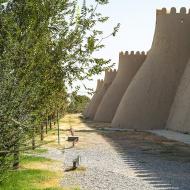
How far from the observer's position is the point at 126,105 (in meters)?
36.8

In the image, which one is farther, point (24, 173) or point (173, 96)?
point (173, 96)

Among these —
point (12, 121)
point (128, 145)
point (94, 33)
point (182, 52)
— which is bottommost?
point (128, 145)

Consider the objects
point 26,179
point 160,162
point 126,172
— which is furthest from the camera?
point 160,162

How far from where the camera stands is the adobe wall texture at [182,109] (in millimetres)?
30078

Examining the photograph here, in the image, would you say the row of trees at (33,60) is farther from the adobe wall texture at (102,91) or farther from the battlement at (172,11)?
the adobe wall texture at (102,91)

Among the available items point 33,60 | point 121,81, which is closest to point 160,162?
point 33,60

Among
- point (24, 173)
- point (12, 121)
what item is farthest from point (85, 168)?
point (12, 121)

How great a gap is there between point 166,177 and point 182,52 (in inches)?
928

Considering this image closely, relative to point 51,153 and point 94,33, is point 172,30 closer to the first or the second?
point 51,153

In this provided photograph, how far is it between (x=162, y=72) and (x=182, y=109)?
439 centimetres

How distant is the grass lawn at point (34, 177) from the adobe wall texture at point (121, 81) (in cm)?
3147

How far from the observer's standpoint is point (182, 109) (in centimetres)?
3144

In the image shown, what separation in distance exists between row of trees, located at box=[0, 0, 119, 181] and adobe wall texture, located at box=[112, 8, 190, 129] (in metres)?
27.5

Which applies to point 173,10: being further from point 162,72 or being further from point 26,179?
point 26,179
